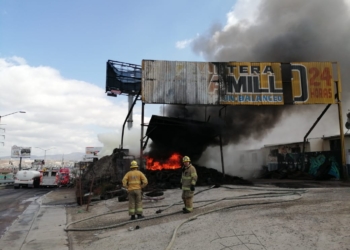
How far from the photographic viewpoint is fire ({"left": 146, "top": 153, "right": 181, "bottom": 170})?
18859 mm

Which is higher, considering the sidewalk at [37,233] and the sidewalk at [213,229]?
the sidewalk at [213,229]

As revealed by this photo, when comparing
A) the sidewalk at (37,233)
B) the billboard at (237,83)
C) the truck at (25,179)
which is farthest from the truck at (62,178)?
the sidewalk at (37,233)

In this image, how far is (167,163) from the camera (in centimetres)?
1911

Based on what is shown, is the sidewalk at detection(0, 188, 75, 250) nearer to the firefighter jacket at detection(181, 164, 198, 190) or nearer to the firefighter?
the firefighter

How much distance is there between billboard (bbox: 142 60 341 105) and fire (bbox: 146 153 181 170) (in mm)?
4172

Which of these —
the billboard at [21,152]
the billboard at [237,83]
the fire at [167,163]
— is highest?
the billboard at [237,83]

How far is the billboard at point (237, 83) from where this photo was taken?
16.6 m

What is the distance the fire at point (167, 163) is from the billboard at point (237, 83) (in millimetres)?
4172

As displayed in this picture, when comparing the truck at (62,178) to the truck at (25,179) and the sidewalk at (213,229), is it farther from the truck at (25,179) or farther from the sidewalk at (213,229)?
the sidewalk at (213,229)

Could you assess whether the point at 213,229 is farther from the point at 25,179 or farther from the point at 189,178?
the point at 25,179

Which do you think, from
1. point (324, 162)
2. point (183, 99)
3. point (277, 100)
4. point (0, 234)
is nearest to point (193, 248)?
point (0, 234)

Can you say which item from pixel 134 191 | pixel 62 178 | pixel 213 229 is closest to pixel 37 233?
pixel 134 191

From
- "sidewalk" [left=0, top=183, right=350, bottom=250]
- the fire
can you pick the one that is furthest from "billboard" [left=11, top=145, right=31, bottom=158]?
"sidewalk" [left=0, top=183, right=350, bottom=250]

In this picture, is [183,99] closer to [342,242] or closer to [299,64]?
[299,64]
